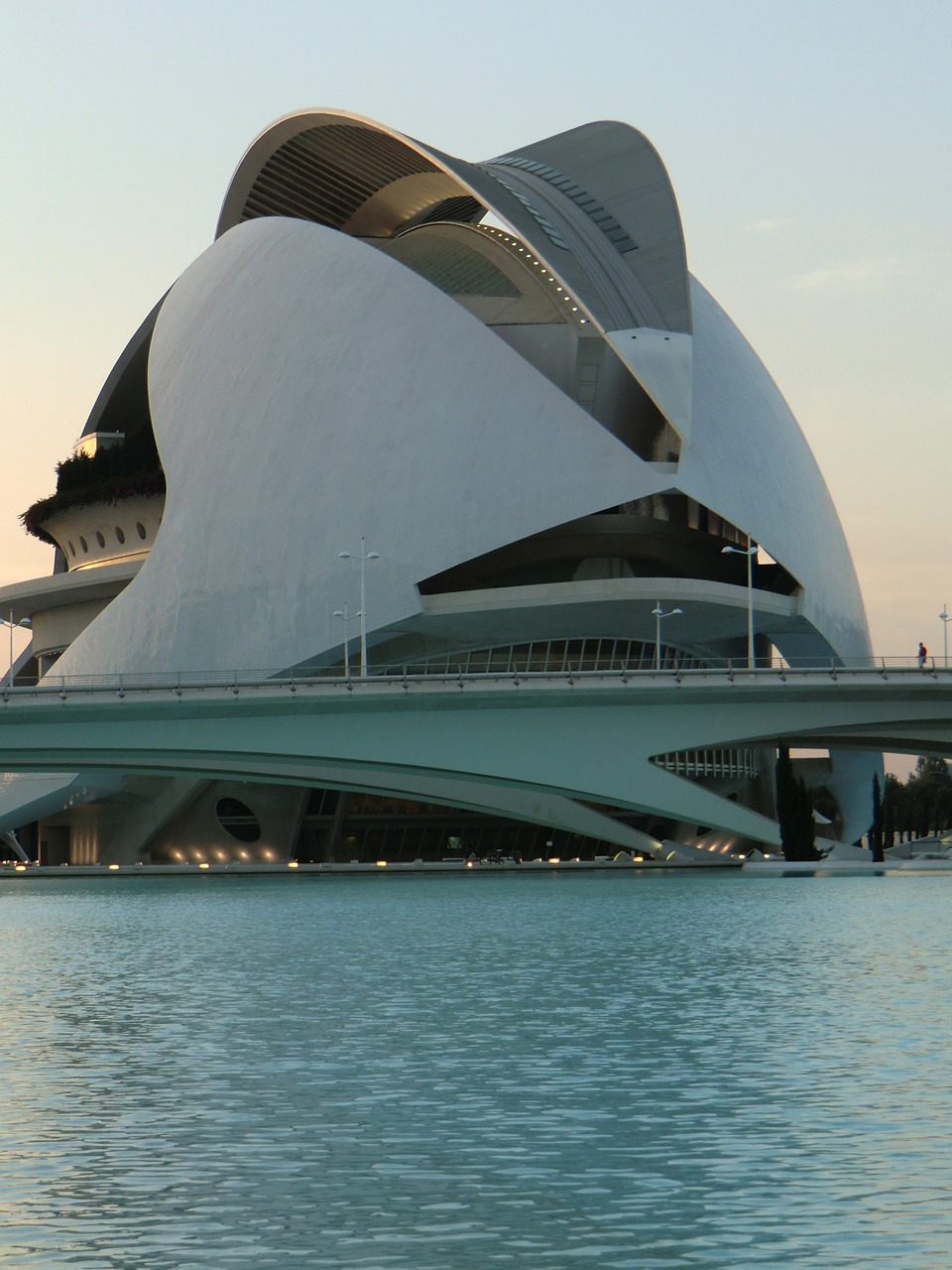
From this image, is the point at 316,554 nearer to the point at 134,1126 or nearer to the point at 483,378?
the point at 483,378

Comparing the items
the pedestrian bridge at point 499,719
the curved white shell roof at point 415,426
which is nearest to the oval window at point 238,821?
the curved white shell roof at point 415,426

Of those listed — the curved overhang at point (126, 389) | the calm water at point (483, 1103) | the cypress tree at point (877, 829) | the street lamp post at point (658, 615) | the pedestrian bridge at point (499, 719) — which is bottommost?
the calm water at point (483, 1103)

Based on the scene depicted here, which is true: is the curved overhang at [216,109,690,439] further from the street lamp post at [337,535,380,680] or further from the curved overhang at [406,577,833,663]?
the street lamp post at [337,535,380,680]

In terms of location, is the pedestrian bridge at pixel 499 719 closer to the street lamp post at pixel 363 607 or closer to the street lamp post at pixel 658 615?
the street lamp post at pixel 658 615

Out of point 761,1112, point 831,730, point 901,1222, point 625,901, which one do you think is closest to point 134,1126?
point 761,1112

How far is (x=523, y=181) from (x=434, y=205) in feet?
25.5

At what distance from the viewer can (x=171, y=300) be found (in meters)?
64.8

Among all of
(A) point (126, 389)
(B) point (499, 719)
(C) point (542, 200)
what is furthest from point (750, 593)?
(A) point (126, 389)

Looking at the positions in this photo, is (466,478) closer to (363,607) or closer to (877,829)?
(363,607)

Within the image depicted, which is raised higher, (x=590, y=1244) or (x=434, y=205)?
(x=434, y=205)

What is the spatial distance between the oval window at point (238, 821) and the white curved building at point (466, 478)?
0.46ft

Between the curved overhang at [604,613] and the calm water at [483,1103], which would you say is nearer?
the calm water at [483,1103]

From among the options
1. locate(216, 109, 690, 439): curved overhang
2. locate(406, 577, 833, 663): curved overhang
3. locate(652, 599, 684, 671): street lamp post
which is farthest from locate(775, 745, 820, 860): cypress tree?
locate(216, 109, 690, 439): curved overhang

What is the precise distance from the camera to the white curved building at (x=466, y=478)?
52.7 meters
